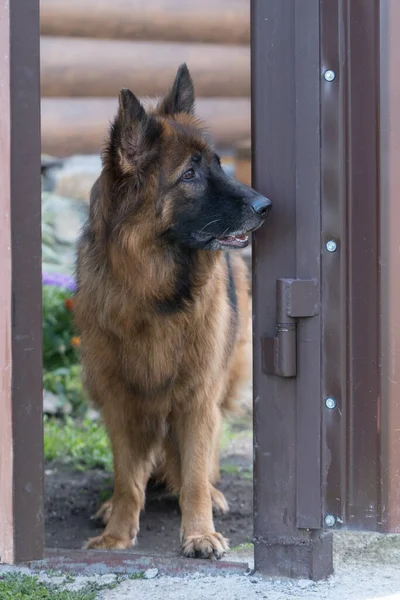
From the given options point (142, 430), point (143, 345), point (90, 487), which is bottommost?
point (90, 487)

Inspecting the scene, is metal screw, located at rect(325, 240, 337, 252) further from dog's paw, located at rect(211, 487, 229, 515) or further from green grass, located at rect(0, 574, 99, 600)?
dog's paw, located at rect(211, 487, 229, 515)

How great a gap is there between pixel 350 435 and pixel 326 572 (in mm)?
540

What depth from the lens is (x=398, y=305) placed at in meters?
3.12

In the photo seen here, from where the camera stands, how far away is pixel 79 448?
19.6 feet

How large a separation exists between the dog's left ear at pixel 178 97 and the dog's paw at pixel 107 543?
6.76ft

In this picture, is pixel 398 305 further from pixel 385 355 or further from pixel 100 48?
pixel 100 48

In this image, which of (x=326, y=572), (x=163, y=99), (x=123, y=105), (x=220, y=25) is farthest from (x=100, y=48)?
(x=326, y=572)

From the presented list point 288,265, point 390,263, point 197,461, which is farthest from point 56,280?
point 390,263

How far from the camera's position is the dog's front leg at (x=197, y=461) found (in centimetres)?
407

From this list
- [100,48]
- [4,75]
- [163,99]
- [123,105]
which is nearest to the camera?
[4,75]

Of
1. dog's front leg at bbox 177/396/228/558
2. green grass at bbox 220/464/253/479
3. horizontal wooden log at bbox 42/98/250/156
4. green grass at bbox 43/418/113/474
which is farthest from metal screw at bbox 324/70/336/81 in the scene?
horizontal wooden log at bbox 42/98/250/156

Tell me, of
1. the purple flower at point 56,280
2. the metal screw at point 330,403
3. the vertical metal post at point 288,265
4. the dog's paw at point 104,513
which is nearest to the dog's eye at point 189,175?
the vertical metal post at point 288,265

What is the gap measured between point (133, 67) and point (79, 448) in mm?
3908

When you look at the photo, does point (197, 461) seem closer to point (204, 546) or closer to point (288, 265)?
point (204, 546)
